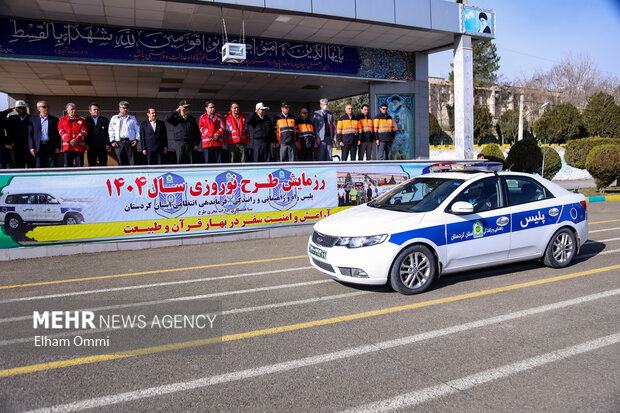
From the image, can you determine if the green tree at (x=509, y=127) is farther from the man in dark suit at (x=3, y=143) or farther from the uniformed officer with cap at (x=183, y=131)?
the man in dark suit at (x=3, y=143)

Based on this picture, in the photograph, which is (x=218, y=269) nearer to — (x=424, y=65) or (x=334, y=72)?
(x=334, y=72)

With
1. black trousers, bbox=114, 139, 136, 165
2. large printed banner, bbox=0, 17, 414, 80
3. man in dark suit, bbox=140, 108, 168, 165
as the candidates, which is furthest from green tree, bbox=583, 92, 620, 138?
black trousers, bbox=114, 139, 136, 165

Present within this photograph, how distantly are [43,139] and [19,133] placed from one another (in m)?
0.53

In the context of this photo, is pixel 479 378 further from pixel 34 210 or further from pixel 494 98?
pixel 494 98

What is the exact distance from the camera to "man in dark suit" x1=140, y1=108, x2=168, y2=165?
36.5ft

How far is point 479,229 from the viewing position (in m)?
6.16

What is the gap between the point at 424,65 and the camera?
1864 cm

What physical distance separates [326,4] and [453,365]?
36.5ft

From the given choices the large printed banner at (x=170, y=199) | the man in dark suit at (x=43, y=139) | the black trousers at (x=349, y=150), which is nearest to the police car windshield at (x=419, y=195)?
the large printed banner at (x=170, y=199)

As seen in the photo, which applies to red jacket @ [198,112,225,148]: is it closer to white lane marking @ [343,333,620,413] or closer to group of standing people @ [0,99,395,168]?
group of standing people @ [0,99,395,168]

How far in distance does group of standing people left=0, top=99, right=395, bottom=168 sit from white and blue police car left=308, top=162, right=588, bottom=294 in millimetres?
5862

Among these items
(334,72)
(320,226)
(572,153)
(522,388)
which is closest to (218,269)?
(320,226)

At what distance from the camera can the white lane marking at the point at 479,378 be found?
3244 millimetres

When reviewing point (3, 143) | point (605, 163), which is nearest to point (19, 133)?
point (3, 143)
